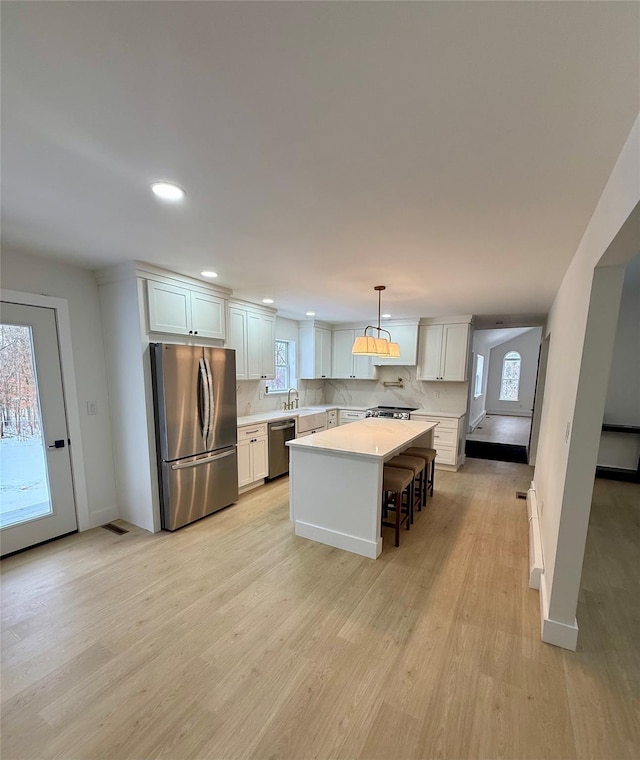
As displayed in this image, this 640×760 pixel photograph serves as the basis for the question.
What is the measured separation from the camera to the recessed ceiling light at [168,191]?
1.53 metres

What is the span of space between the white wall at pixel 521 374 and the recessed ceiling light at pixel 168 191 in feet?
36.3

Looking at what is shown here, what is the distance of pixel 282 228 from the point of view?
2.01 metres

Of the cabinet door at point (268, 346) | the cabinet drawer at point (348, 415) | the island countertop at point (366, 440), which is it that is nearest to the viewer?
the island countertop at point (366, 440)

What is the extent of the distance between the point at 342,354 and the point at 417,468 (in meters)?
3.22

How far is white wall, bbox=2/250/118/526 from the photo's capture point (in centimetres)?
279

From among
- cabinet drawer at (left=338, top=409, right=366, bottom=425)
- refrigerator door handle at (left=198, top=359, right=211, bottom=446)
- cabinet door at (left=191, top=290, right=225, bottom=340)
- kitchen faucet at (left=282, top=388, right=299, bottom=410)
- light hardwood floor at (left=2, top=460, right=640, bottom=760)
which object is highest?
cabinet door at (left=191, top=290, right=225, bottom=340)

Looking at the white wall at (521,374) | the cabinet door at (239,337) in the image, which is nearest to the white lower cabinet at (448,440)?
the cabinet door at (239,337)

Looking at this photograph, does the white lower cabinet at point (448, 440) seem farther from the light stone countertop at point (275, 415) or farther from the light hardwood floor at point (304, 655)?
the light hardwood floor at point (304, 655)

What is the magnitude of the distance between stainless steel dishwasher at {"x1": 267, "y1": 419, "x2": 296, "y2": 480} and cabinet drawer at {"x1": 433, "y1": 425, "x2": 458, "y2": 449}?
2.28 m

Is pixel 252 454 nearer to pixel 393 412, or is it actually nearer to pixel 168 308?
pixel 168 308

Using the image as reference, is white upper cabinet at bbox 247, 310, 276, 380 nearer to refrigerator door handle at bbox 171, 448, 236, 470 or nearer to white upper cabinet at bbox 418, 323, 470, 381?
refrigerator door handle at bbox 171, 448, 236, 470

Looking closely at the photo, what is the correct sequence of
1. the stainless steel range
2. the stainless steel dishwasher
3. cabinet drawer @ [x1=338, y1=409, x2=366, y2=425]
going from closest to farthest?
the stainless steel dishwasher, the stainless steel range, cabinet drawer @ [x1=338, y1=409, x2=366, y2=425]

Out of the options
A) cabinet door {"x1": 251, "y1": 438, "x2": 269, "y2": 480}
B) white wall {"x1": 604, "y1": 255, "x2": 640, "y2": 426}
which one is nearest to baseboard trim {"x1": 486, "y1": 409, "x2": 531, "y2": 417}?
white wall {"x1": 604, "y1": 255, "x2": 640, "y2": 426}

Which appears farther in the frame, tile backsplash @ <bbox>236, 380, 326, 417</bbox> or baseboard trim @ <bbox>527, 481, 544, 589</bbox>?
tile backsplash @ <bbox>236, 380, 326, 417</bbox>
